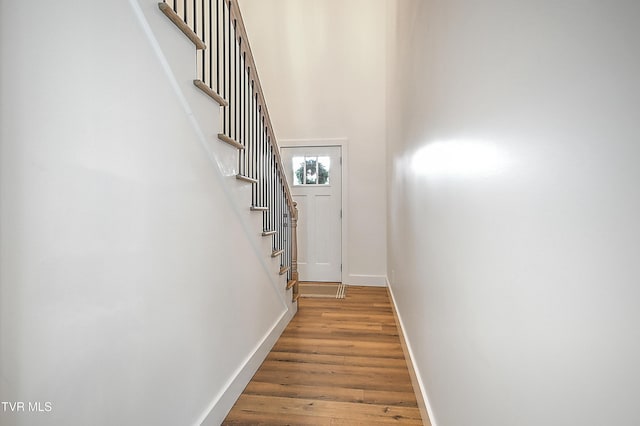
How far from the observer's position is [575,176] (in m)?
0.48

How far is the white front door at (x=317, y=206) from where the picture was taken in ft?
15.5

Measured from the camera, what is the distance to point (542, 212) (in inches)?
22.2

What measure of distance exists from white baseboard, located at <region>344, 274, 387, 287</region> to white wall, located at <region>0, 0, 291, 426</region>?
126 inches

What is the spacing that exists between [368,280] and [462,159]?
12.4 ft

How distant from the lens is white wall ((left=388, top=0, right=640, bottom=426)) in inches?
16.0

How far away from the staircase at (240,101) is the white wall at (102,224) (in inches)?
10.7

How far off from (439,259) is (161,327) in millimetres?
1070

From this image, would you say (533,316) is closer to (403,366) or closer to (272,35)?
(403,366)

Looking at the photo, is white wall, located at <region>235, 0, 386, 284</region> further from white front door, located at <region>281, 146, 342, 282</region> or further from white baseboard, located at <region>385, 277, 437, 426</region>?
white baseboard, located at <region>385, 277, 437, 426</region>
